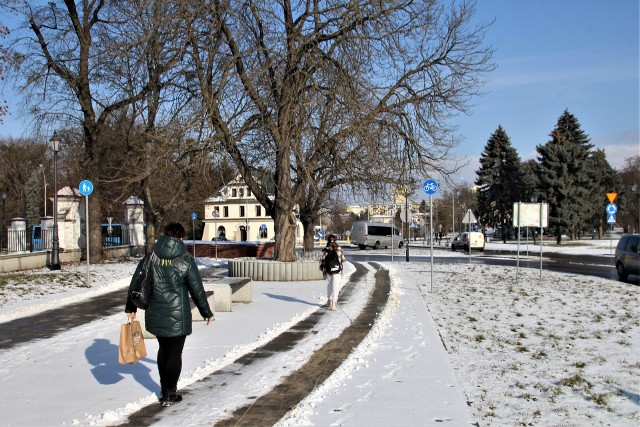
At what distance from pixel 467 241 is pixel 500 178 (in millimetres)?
26570

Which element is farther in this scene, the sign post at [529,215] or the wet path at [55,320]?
the sign post at [529,215]

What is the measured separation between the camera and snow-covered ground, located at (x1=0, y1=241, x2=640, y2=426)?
5.55 m

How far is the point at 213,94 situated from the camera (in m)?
18.2

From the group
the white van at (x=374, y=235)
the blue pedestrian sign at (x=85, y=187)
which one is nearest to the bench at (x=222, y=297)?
the blue pedestrian sign at (x=85, y=187)

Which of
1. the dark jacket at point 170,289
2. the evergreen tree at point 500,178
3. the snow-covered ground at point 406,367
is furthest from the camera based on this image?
the evergreen tree at point 500,178

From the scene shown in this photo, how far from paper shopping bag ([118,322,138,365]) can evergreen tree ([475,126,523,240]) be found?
227 ft

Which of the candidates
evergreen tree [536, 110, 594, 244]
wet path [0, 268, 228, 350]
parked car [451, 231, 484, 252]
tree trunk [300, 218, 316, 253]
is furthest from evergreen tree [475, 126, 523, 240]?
wet path [0, 268, 228, 350]

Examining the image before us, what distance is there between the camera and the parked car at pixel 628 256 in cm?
2059

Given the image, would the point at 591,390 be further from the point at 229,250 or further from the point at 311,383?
the point at 229,250

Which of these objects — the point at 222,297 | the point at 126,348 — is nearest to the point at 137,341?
the point at 126,348

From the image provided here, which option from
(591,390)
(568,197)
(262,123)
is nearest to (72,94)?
(262,123)

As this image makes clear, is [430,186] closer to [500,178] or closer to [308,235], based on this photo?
[308,235]

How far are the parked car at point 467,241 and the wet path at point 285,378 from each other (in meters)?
37.8

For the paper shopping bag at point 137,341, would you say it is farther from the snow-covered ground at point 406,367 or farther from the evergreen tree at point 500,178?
the evergreen tree at point 500,178
